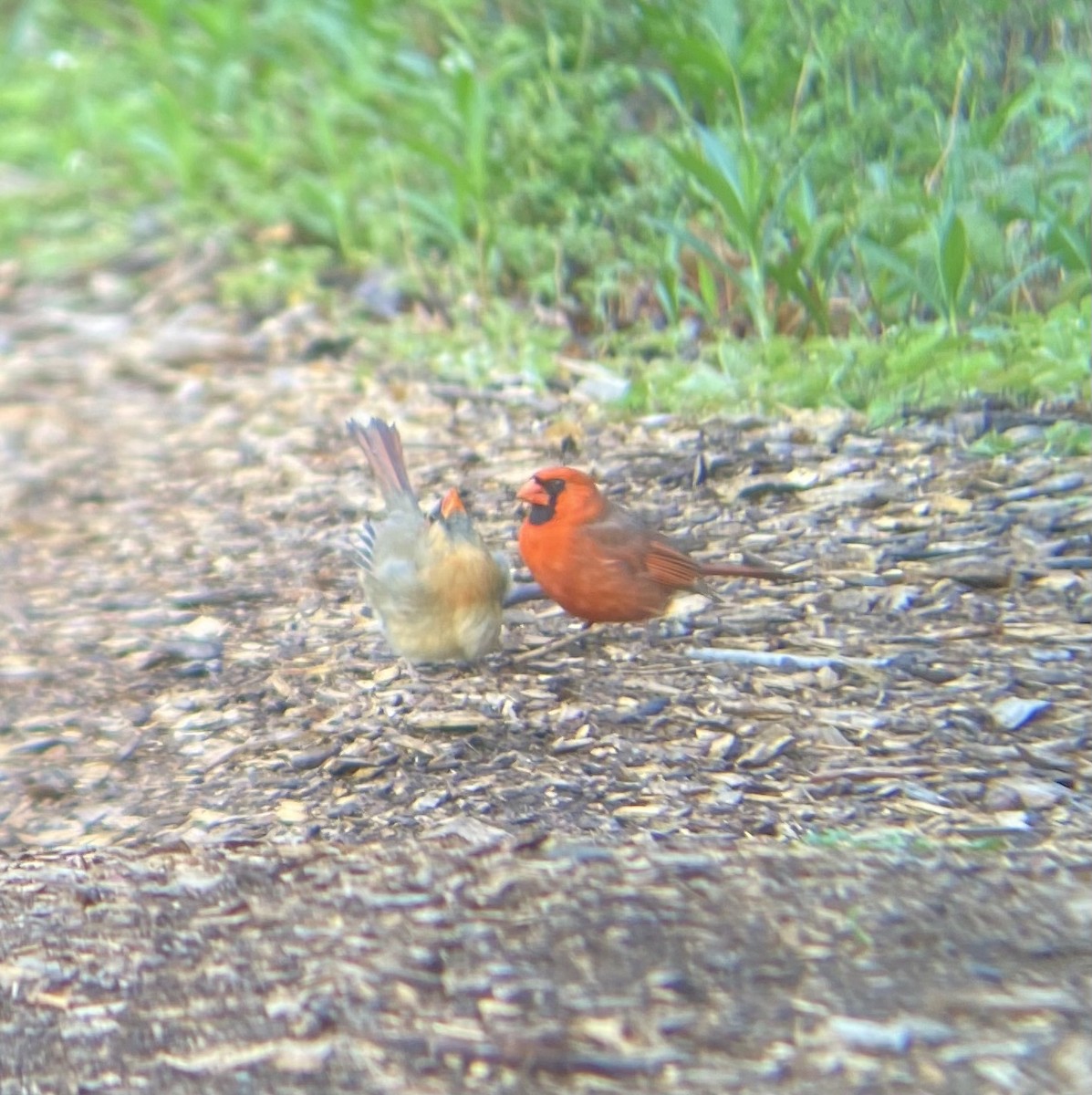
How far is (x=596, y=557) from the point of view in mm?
3643

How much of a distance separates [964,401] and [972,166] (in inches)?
24.3

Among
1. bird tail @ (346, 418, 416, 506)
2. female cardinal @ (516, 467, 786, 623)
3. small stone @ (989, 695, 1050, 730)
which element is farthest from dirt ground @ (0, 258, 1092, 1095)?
bird tail @ (346, 418, 416, 506)

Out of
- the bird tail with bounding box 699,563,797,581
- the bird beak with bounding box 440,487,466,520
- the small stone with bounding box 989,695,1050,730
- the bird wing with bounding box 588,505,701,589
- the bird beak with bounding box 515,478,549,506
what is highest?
the bird beak with bounding box 440,487,466,520

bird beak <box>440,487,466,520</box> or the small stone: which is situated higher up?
bird beak <box>440,487,466,520</box>

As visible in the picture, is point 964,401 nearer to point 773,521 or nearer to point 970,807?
point 773,521

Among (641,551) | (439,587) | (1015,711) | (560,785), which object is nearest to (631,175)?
(641,551)

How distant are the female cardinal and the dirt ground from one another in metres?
0.13

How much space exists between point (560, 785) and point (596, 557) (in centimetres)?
67

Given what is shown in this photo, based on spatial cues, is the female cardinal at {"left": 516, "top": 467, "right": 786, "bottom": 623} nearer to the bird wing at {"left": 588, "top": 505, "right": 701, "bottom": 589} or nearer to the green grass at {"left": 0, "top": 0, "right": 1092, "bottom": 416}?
the bird wing at {"left": 588, "top": 505, "right": 701, "bottom": 589}

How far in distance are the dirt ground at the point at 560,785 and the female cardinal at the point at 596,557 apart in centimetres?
13

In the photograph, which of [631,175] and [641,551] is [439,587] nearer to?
[641,551]

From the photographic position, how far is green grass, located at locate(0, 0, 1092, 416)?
15.1ft

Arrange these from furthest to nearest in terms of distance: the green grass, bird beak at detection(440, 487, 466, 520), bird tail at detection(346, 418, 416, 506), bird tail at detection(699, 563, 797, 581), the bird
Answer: the green grass → bird tail at detection(346, 418, 416, 506) → bird tail at detection(699, 563, 797, 581) → bird beak at detection(440, 487, 466, 520) → the bird

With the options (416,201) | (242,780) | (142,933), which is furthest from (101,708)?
(416,201)
